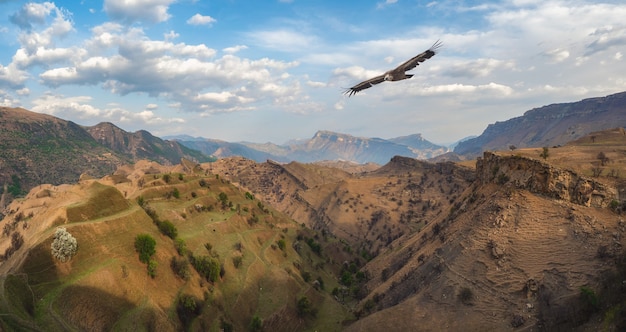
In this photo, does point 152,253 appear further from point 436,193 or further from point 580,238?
point 436,193

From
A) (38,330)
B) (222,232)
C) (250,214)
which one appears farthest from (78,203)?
(250,214)

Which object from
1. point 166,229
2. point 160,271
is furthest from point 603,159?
point 166,229

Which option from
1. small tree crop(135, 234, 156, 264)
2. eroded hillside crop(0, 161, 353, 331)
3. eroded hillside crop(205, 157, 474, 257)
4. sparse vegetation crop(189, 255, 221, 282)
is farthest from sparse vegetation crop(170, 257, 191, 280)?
eroded hillside crop(205, 157, 474, 257)

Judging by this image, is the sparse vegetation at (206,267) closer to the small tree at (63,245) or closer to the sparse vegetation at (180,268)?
the sparse vegetation at (180,268)

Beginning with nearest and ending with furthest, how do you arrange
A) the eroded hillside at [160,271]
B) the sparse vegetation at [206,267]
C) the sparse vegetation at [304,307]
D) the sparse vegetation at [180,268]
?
1. the eroded hillside at [160,271]
2. the sparse vegetation at [180,268]
3. the sparse vegetation at [206,267]
4. the sparse vegetation at [304,307]

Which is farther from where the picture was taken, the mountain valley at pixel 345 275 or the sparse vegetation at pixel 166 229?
the sparse vegetation at pixel 166 229

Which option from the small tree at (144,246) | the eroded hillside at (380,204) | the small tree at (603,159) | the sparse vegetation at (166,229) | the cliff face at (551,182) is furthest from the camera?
the eroded hillside at (380,204)

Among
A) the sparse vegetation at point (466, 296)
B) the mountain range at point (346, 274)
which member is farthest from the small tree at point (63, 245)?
the sparse vegetation at point (466, 296)

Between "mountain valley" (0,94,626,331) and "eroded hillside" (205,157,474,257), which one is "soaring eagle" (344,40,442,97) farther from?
"eroded hillside" (205,157,474,257)
